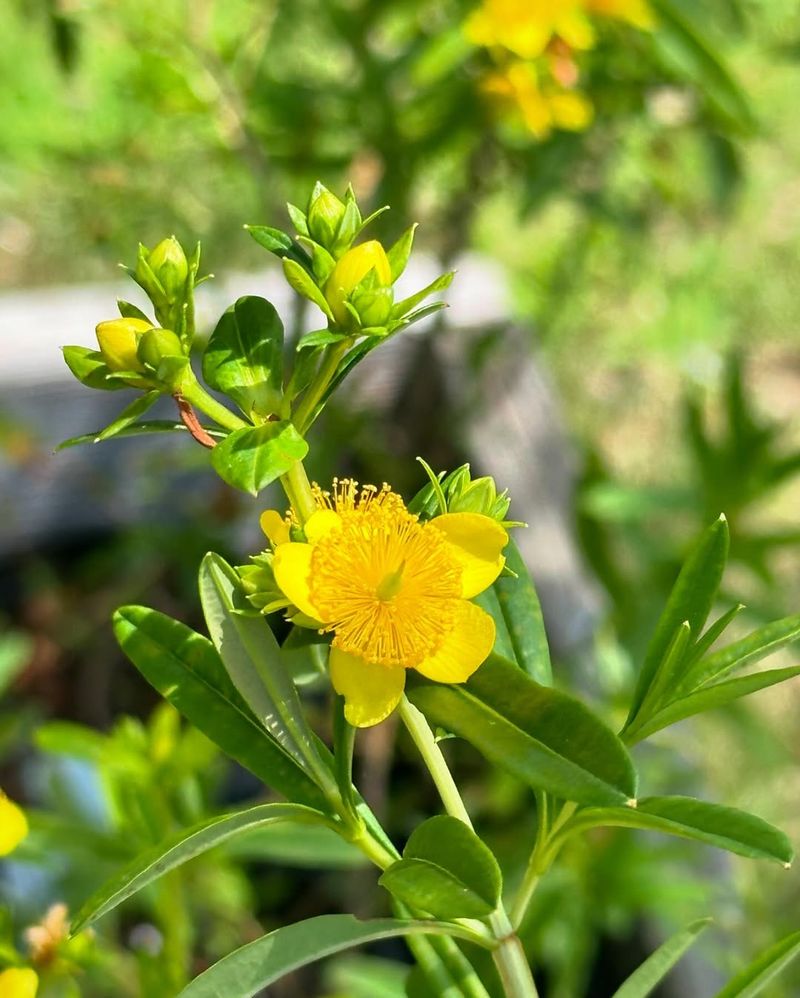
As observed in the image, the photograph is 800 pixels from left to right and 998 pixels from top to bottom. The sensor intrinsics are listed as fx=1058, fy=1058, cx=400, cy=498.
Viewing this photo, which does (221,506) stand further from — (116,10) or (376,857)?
(376,857)

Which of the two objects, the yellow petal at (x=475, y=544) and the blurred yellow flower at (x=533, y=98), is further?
the blurred yellow flower at (x=533, y=98)

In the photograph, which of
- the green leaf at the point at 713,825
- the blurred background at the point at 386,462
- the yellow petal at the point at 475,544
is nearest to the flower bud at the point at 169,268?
the yellow petal at the point at 475,544

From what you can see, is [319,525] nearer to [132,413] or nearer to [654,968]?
[132,413]

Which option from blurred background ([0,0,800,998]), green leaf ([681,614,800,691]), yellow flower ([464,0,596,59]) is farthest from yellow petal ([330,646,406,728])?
yellow flower ([464,0,596,59])

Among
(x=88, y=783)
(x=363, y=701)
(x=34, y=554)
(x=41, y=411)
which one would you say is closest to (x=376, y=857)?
(x=363, y=701)

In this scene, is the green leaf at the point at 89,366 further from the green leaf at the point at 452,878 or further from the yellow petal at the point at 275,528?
the green leaf at the point at 452,878

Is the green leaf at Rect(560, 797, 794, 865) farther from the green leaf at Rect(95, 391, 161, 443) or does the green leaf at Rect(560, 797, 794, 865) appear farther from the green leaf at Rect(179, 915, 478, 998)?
the green leaf at Rect(95, 391, 161, 443)
